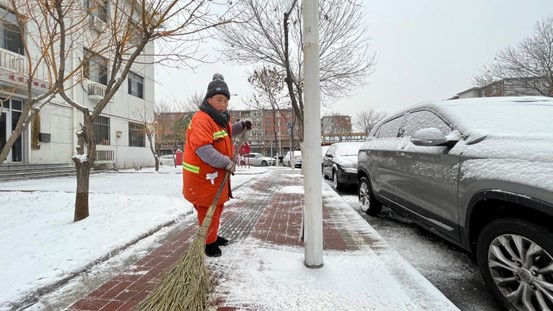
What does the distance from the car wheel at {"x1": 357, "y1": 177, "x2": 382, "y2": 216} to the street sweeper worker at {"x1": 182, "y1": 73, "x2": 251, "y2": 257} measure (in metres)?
2.97

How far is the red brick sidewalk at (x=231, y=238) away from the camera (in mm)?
2404

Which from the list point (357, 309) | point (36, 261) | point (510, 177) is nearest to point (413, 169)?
point (510, 177)

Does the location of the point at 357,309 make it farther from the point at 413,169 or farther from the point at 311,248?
the point at 413,169

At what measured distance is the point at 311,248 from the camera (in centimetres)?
288

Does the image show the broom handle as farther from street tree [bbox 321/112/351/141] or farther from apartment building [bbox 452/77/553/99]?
street tree [bbox 321/112/351/141]

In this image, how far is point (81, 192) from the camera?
4.67 metres

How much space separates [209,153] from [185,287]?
3.62ft

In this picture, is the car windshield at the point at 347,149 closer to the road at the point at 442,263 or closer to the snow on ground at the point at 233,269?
the road at the point at 442,263

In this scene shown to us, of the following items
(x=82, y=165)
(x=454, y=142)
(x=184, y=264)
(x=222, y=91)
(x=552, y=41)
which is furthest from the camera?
(x=552, y=41)

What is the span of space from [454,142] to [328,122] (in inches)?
2206

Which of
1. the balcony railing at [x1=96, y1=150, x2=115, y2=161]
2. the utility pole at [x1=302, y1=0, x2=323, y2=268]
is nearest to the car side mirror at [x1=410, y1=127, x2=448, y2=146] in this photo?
the utility pole at [x1=302, y1=0, x2=323, y2=268]

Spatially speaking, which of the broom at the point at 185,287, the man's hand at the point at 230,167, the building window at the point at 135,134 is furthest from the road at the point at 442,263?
the building window at the point at 135,134

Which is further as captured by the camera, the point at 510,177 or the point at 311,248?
the point at 311,248

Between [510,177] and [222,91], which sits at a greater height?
[222,91]
